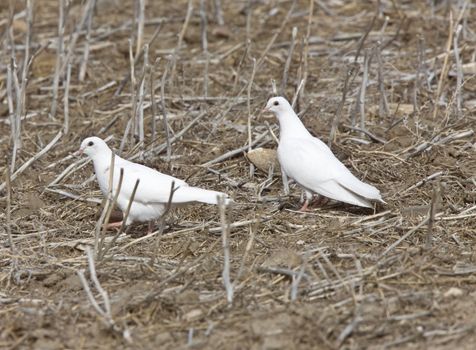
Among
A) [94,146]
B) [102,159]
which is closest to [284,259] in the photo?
[102,159]

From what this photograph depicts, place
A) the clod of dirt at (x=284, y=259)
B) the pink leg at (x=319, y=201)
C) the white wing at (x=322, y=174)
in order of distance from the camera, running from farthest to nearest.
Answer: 1. the pink leg at (x=319, y=201)
2. the white wing at (x=322, y=174)
3. the clod of dirt at (x=284, y=259)

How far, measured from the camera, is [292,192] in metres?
7.88

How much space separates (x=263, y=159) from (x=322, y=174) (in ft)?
3.30

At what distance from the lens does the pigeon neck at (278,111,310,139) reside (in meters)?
7.74

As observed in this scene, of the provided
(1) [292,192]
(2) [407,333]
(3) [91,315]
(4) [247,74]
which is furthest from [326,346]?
(4) [247,74]

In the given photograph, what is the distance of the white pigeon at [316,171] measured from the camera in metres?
7.05

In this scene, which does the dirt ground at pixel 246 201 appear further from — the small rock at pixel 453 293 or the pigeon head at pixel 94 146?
the pigeon head at pixel 94 146

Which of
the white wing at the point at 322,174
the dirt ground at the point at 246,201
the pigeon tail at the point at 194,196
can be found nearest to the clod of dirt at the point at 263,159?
the dirt ground at the point at 246,201

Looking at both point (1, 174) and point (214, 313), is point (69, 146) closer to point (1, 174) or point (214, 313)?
point (1, 174)

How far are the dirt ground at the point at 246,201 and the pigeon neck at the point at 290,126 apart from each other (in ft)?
1.41

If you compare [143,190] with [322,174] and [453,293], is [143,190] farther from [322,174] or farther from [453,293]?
[453,293]

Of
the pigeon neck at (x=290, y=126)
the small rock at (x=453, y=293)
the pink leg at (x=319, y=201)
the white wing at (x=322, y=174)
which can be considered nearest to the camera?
the small rock at (x=453, y=293)

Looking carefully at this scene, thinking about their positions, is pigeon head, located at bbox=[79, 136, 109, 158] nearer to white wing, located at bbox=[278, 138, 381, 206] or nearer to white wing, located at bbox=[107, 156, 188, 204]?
white wing, located at bbox=[107, 156, 188, 204]

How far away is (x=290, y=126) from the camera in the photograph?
7758 mm
